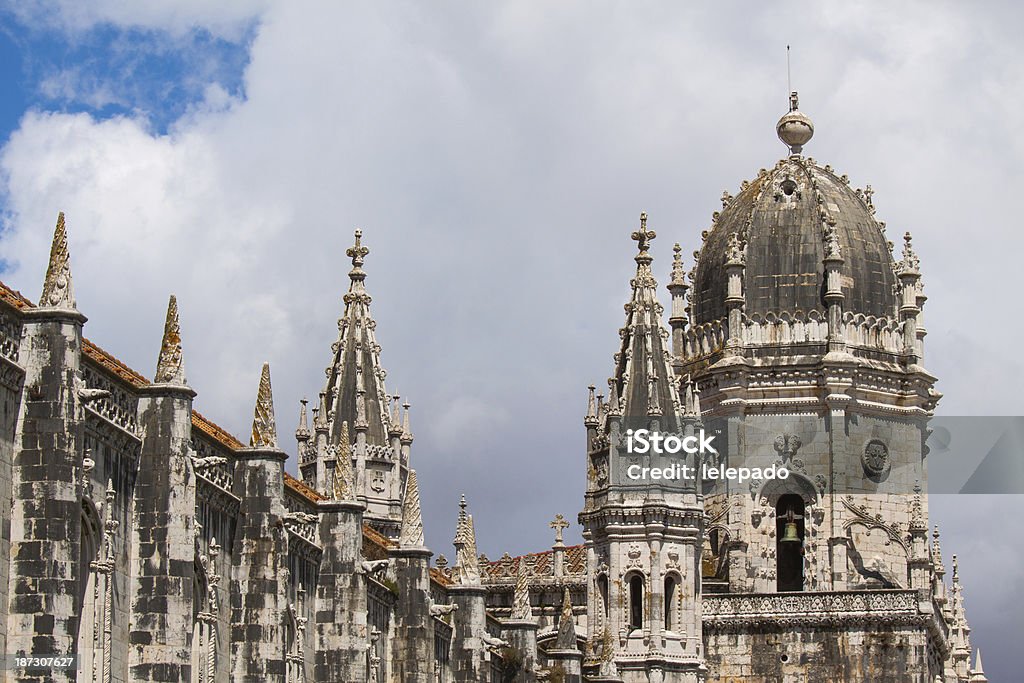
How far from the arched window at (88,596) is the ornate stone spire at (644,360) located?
43.1 m

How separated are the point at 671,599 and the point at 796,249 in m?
15.5

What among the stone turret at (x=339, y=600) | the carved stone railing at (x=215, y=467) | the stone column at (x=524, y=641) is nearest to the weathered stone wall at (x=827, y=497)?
the stone column at (x=524, y=641)

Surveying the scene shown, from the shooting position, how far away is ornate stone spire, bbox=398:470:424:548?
62500 mm

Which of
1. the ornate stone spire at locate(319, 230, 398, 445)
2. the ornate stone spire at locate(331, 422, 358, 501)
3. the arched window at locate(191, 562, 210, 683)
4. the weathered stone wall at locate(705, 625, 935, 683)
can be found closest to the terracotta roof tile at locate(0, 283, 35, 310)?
the arched window at locate(191, 562, 210, 683)

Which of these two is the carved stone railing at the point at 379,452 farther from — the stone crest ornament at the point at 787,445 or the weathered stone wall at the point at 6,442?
the weathered stone wall at the point at 6,442

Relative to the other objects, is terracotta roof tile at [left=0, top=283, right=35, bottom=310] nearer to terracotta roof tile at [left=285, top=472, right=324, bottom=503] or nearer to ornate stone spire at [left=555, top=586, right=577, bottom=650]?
terracotta roof tile at [left=285, top=472, right=324, bottom=503]

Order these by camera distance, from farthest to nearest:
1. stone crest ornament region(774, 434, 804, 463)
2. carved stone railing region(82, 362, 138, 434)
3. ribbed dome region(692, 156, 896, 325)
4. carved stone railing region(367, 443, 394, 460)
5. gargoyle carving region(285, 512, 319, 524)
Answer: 1. ribbed dome region(692, 156, 896, 325)
2. stone crest ornament region(774, 434, 804, 463)
3. carved stone railing region(367, 443, 394, 460)
4. gargoyle carving region(285, 512, 319, 524)
5. carved stone railing region(82, 362, 138, 434)

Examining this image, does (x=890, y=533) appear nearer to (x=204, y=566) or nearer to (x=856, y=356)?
(x=856, y=356)

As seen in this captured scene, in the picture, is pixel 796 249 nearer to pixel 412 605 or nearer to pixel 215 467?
pixel 412 605

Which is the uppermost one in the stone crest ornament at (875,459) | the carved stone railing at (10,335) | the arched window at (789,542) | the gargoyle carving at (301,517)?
the stone crest ornament at (875,459)

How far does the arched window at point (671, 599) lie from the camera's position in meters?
80.7

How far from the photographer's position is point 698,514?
267 feet

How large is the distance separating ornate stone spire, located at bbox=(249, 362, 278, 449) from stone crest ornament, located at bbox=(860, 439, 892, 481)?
136 feet

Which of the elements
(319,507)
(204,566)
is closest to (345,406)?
(319,507)
